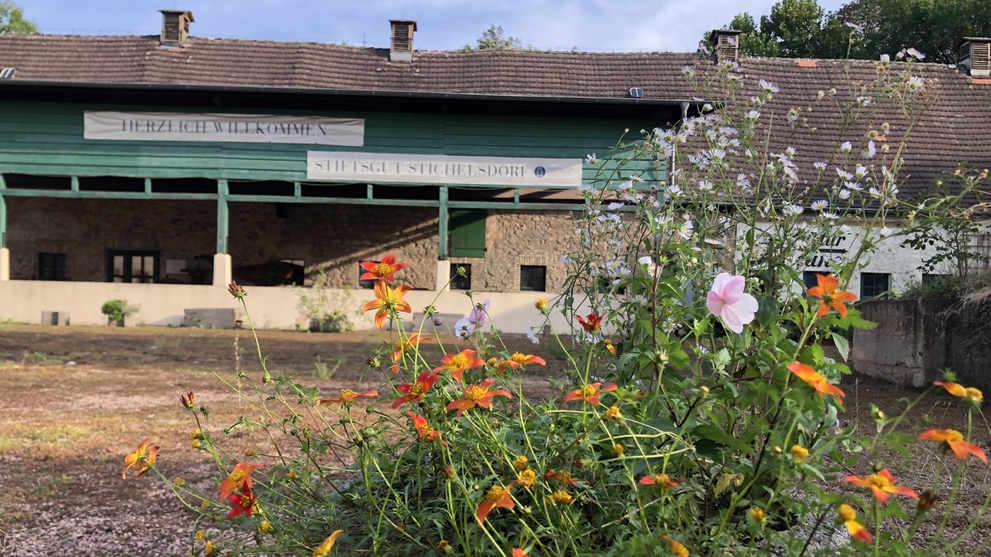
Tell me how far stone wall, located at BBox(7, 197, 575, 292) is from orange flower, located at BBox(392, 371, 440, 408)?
15.7 metres

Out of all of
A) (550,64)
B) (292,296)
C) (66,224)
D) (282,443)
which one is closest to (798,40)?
(550,64)

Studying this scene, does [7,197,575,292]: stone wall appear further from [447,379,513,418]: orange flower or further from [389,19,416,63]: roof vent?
[447,379,513,418]: orange flower

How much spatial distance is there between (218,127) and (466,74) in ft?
16.2

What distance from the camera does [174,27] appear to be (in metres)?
16.2

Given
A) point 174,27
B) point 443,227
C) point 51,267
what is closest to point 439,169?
point 443,227

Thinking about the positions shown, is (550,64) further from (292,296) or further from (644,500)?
(644,500)

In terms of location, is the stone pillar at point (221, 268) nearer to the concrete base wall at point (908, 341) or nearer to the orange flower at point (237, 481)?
the concrete base wall at point (908, 341)

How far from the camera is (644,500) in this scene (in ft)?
4.43

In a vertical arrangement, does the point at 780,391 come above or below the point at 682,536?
above

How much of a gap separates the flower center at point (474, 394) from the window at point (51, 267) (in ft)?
61.1

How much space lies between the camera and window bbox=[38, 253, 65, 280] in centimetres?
1731

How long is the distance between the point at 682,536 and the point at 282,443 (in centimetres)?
283

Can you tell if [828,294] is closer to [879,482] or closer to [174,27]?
[879,482]

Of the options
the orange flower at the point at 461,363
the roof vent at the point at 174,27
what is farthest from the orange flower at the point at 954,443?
the roof vent at the point at 174,27
